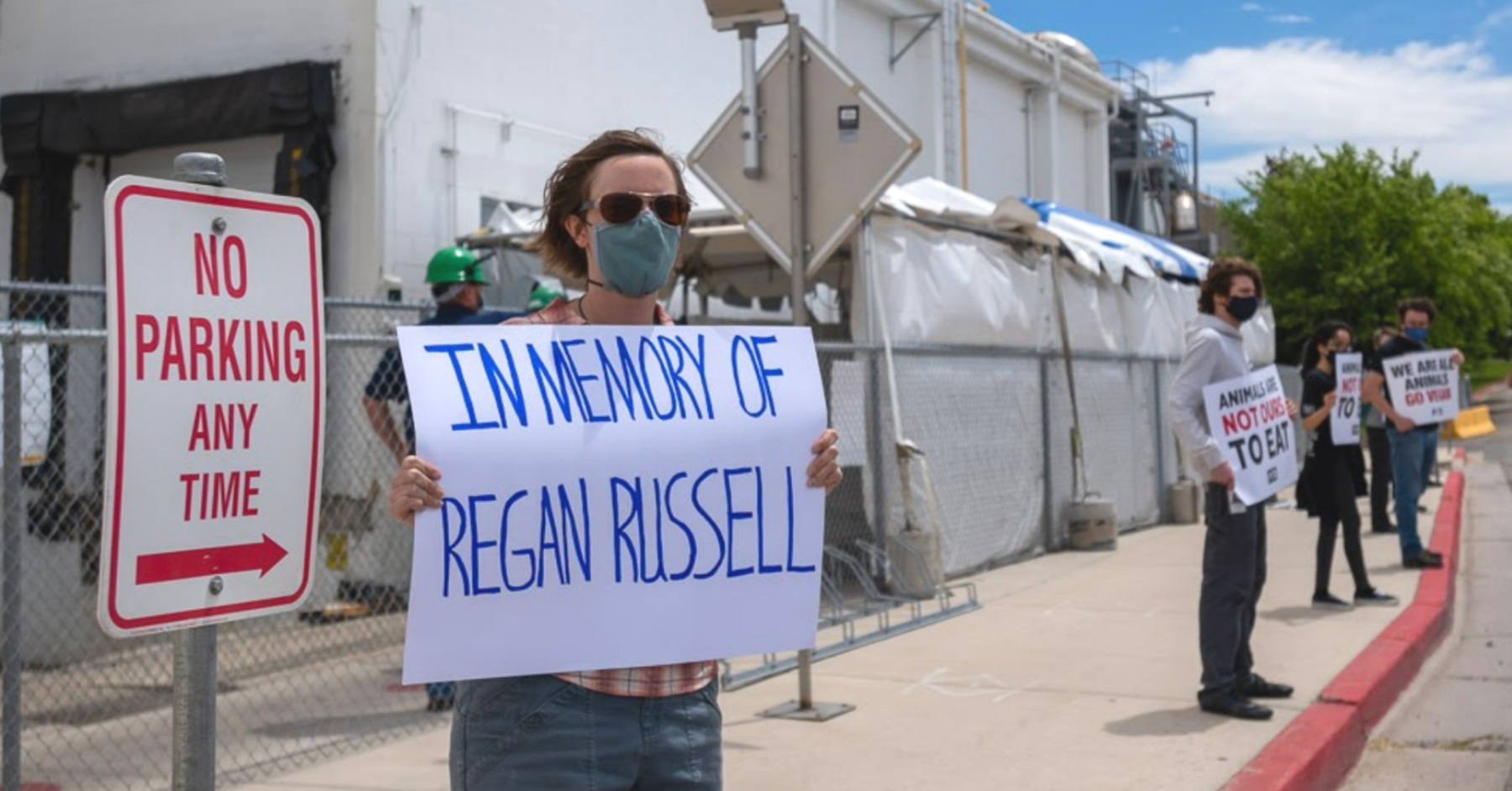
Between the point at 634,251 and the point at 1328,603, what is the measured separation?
7.65m

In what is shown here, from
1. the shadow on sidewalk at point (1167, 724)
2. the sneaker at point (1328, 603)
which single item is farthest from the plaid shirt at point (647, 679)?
the sneaker at point (1328, 603)

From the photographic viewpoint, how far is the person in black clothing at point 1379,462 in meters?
12.2

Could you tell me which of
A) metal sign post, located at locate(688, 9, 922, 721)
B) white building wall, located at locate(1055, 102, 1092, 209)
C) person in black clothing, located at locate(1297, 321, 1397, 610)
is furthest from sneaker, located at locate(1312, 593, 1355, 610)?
white building wall, located at locate(1055, 102, 1092, 209)

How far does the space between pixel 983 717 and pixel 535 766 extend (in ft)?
13.5

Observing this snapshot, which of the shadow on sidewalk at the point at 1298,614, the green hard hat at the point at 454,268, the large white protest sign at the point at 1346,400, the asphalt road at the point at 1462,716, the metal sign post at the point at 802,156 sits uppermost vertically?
the metal sign post at the point at 802,156

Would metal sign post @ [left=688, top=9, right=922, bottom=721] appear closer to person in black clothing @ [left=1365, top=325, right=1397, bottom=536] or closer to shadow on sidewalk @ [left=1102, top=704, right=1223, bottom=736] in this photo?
shadow on sidewalk @ [left=1102, top=704, right=1223, bottom=736]

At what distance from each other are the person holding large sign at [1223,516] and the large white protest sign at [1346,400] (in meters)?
2.75

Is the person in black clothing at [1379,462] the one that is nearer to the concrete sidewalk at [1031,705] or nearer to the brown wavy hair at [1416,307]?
the brown wavy hair at [1416,307]

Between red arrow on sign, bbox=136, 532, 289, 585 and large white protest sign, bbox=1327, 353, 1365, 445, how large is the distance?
7.73 m

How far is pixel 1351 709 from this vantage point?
20.7ft

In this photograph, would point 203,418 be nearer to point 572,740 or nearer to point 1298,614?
point 572,740

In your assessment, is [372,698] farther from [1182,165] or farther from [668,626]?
[1182,165]

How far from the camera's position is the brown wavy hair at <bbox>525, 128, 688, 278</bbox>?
2756 mm

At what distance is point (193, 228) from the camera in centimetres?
238
